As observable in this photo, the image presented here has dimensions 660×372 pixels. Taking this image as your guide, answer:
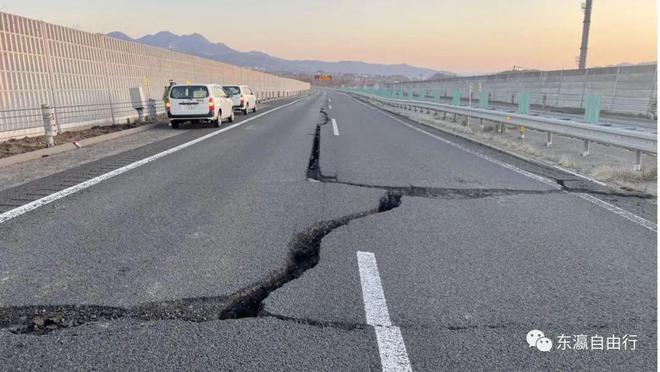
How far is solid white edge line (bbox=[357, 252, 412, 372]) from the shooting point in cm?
249

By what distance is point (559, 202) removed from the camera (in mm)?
6094

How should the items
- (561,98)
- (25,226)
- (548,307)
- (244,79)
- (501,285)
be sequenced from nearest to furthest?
(548,307) → (501,285) → (25,226) → (561,98) → (244,79)

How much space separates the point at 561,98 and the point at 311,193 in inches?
1271

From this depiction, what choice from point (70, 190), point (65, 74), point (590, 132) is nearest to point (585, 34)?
point (590, 132)

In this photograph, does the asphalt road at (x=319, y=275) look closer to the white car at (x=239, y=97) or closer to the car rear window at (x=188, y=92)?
the car rear window at (x=188, y=92)

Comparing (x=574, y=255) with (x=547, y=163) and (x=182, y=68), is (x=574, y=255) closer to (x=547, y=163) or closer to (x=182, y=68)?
(x=547, y=163)

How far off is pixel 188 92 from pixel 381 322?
49.7 feet

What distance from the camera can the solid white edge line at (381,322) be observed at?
97.9 inches

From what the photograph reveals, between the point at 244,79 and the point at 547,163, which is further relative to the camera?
the point at 244,79

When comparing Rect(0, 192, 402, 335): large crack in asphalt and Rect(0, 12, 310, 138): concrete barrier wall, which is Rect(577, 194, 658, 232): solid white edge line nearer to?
Rect(0, 192, 402, 335): large crack in asphalt

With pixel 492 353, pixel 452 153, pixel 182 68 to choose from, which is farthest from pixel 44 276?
pixel 182 68

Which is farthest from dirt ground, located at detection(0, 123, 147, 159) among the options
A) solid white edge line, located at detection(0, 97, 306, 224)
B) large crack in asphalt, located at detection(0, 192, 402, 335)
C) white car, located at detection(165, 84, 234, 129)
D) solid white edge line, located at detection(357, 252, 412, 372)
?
solid white edge line, located at detection(357, 252, 412, 372)

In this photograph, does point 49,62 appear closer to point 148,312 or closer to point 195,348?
point 148,312

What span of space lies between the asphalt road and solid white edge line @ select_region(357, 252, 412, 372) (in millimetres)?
13
